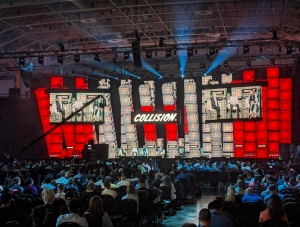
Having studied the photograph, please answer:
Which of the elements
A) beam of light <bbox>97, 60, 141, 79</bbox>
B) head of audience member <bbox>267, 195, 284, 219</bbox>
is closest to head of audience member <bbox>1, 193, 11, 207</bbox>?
head of audience member <bbox>267, 195, 284, 219</bbox>

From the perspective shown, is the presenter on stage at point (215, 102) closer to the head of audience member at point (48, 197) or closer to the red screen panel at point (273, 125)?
the red screen panel at point (273, 125)

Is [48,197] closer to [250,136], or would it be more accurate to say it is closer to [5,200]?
[5,200]

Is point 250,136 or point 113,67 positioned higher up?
point 113,67

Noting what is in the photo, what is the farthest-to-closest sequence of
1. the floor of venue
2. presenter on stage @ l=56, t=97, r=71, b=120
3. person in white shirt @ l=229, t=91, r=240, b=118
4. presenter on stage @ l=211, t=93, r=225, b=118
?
presenter on stage @ l=56, t=97, r=71, b=120, presenter on stage @ l=211, t=93, r=225, b=118, person in white shirt @ l=229, t=91, r=240, b=118, the floor of venue

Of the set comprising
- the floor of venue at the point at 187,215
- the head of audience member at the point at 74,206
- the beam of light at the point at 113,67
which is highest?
the beam of light at the point at 113,67

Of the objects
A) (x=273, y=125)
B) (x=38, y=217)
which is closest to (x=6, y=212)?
(x=38, y=217)

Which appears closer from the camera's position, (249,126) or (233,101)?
(233,101)

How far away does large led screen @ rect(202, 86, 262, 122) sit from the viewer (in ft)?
80.2

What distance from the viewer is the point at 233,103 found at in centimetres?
2492

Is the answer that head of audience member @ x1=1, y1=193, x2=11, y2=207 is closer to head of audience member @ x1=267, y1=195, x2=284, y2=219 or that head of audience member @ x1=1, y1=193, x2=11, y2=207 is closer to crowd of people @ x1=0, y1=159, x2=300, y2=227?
crowd of people @ x1=0, y1=159, x2=300, y2=227

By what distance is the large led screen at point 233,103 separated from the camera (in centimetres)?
2444

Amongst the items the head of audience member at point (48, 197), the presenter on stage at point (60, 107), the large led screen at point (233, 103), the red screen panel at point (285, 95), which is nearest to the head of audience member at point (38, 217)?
the head of audience member at point (48, 197)

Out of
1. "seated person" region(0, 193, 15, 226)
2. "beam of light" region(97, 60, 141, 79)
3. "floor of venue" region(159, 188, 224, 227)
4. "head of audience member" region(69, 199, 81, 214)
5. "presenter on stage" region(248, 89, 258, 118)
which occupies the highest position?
"beam of light" region(97, 60, 141, 79)

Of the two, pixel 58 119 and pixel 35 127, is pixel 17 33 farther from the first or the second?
pixel 35 127
